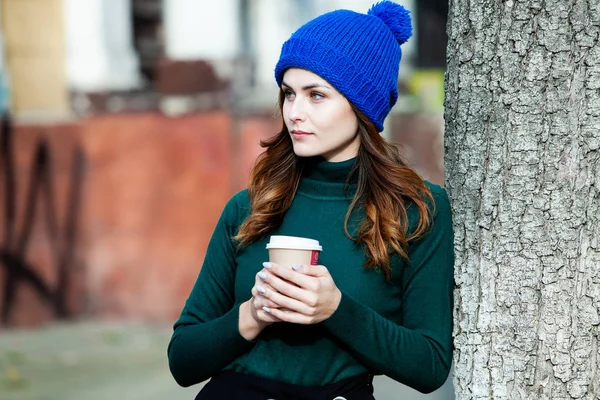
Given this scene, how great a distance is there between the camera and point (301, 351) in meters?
2.54

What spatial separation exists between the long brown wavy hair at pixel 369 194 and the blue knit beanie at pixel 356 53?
8 centimetres

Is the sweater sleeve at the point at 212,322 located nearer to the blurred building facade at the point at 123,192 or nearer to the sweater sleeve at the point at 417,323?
the sweater sleeve at the point at 417,323

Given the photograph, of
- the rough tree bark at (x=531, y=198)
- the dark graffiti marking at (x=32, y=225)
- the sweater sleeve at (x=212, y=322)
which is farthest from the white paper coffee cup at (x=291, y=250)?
the dark graffiti marking at (x=32, y=225)

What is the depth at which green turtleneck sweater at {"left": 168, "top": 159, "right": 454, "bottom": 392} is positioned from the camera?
2.46m

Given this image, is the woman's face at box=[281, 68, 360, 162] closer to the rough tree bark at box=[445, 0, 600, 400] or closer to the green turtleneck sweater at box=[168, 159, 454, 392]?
the green turtleneck sweater at box=[168, 159, 454, 392]

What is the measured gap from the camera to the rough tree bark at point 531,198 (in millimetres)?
2406

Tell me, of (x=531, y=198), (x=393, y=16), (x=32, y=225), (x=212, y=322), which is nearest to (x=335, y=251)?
(x=212, y=322)

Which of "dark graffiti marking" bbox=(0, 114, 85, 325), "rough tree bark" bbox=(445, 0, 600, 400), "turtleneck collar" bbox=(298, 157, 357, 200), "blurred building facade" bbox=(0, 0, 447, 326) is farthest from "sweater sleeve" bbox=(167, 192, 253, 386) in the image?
"dark graffiti marking" bbox=(0, 114, 85, 325)

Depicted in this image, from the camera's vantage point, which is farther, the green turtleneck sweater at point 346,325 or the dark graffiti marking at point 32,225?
the dark graffiti marking at point 32,225

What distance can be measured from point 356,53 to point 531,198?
0.65m

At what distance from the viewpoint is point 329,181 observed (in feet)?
9.01

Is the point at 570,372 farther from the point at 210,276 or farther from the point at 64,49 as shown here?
the point at 64,49

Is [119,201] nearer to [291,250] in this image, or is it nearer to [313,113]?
[313,113]

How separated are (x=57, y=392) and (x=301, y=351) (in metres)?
3.71
